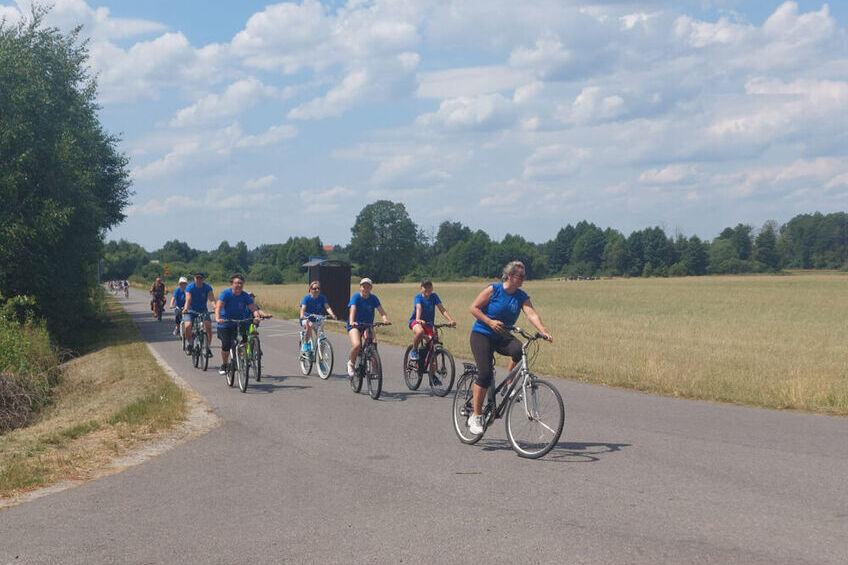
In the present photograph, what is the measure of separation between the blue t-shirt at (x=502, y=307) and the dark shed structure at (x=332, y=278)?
22996mm

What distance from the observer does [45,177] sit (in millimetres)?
26484

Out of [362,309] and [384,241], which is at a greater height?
[384,241]

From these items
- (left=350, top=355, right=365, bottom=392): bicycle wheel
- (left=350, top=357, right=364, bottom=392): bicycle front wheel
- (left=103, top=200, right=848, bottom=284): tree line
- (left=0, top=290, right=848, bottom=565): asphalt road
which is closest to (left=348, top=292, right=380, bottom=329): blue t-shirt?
(left=350, top=355, right=365, bottom=392): bicycle wheel

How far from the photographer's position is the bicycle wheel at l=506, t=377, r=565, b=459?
306 inches

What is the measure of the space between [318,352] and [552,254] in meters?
164

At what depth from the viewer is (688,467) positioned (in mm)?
7395

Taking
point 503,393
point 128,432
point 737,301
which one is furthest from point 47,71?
point 737,301

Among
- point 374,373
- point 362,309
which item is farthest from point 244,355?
point 374,373

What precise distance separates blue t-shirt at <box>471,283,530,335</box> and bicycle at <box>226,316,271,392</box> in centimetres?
609

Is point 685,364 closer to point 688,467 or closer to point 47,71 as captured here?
point 688,467

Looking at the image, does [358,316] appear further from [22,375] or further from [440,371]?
[22,375]

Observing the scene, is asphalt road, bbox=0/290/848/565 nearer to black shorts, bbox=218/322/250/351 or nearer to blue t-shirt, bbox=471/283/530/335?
blue t-shirt, bbox=471/283/530/335

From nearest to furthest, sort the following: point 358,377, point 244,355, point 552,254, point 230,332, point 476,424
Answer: point 476,424 < point 358,377 < point 244,355 < point 230,332 < point 552,254

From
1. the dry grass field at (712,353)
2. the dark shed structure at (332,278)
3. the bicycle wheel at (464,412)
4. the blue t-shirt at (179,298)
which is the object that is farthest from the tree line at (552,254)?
the bicycle wheel at (464,412)
